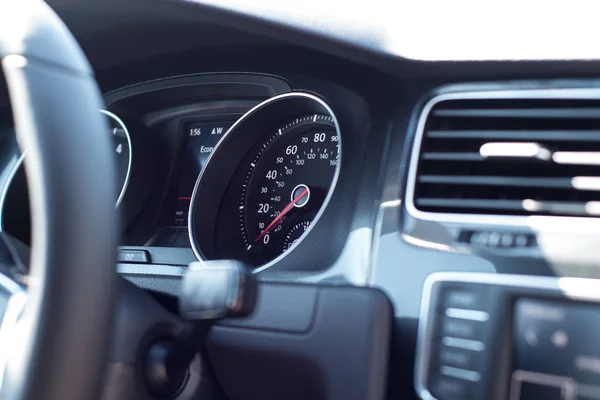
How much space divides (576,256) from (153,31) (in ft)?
3.00

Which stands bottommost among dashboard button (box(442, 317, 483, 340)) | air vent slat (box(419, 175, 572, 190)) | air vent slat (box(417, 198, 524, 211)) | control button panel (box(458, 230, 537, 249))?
dashboard button (box(442, 317, 483, 340))

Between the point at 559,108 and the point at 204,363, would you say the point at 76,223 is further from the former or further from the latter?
the point at 559,108

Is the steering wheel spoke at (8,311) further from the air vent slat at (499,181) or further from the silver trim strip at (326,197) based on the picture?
the air vent slat at (499,181)

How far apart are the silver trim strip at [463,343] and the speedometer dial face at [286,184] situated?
47 cm

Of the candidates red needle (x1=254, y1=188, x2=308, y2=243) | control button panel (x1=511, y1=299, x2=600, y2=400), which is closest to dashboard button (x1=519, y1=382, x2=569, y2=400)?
control button panel (x1=511, y1=299, x2=600, y2=400)

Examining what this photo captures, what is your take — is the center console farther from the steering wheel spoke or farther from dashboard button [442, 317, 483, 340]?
the steering wheel spoke

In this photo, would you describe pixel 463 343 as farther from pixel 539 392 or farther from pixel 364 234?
pixel 364 234

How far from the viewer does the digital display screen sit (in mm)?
Result: 1700

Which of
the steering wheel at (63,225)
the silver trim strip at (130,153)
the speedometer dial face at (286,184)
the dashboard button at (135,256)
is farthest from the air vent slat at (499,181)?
the silver trim strip at (130,153)

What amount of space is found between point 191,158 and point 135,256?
33 centimetres

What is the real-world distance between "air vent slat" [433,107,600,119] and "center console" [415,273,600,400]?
219 mm

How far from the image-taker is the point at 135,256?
1509mm

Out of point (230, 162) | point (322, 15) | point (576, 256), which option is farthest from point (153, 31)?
point (576, 256)

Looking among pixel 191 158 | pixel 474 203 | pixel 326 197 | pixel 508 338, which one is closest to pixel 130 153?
pixel 191 158
